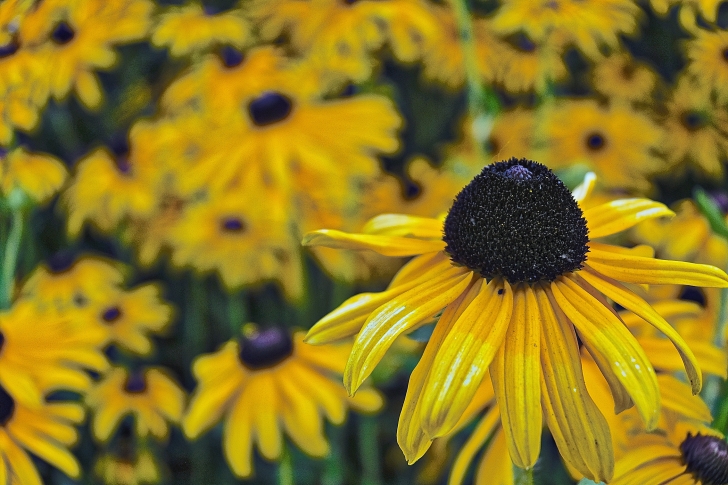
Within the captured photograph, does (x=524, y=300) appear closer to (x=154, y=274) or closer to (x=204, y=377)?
(x=204, y=377)

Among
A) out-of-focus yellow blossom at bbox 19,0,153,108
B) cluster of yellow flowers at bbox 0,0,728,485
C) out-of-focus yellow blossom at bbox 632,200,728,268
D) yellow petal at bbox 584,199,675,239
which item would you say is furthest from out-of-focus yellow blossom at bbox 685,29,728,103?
out-of-focus yellow blossom at bbox 19,0,153,108

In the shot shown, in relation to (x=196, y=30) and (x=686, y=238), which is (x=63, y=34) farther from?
(x=686, y=238)

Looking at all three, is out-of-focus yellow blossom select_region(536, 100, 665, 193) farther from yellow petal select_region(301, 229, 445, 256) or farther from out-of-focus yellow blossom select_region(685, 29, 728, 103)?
yellow petal select_region(301, 229, 445, 256)

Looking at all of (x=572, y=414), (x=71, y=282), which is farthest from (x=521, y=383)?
(x=71, y=282)

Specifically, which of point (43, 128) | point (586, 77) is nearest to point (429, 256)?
point (586, 77)

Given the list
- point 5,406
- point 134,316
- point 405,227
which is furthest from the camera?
point 134,316

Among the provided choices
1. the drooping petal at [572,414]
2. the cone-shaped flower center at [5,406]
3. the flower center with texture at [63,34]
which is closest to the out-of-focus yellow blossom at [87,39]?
the flower center with texture at [63,34]
